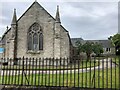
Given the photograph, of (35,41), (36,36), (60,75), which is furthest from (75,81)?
(36,36)

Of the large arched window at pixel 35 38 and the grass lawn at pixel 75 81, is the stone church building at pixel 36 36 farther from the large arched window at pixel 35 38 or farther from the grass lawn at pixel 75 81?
the grass lawn at pixel 75 81

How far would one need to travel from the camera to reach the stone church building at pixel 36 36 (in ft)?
121

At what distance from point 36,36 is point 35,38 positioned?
397 mm

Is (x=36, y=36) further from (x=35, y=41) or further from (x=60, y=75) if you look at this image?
(x=60, y=75)

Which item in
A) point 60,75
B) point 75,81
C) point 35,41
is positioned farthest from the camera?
point 35,41

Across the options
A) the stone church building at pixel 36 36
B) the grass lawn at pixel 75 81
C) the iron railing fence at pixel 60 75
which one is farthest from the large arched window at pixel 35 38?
the grass lawn at pixel 75 81

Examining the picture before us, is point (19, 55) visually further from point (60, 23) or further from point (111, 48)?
point (111, 48)

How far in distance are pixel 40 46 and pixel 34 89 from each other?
28753 millimetres

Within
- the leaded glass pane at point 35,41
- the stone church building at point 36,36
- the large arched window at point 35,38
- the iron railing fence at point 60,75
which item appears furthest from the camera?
the leaded glass pane at point 35,41

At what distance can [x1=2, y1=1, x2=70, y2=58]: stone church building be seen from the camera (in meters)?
36.9

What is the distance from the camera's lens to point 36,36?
3844 cm

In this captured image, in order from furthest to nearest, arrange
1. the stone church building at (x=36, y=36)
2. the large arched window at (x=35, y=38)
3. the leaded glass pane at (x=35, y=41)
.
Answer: the leaded glass pane at (x=35, y=41) → the large arched window at (x=35, y=38) → the stone church building at (x=36, y=36)

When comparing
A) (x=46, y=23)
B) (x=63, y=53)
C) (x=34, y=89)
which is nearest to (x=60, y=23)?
(x=46, y=23)

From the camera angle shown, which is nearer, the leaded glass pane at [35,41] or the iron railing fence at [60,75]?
the iron railing fence at [60,75]
